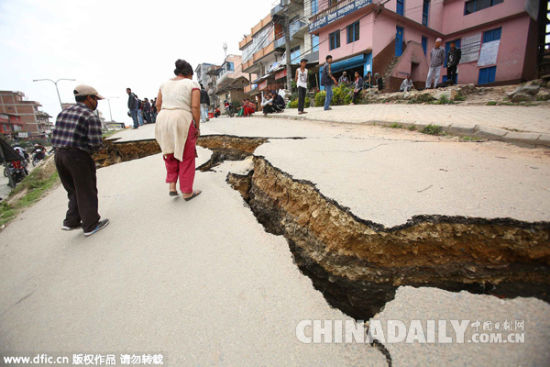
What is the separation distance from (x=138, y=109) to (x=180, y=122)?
11.5 meters

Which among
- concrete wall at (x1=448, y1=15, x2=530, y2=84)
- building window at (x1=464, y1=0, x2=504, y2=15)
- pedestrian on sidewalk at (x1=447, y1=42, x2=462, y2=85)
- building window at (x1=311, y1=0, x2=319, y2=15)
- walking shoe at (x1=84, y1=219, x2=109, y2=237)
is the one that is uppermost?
building window at (x1=311, y1=0, x2=319, y2=15)

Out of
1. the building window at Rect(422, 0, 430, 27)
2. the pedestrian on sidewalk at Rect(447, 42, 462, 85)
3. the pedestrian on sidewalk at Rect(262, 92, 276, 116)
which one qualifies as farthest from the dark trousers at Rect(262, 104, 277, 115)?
the building window at Rect(422, 0, 430, 27)

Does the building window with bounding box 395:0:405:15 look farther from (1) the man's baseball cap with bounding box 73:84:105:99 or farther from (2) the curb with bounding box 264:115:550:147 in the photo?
(1) the man's baseball cap with bounding box 73:84:105:99

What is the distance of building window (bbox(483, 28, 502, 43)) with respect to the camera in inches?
559

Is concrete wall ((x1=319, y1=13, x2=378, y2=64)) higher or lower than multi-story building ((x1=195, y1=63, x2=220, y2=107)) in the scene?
lower

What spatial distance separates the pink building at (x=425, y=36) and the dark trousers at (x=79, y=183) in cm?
1567

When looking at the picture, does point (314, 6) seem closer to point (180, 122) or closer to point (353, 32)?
point (353, 32)

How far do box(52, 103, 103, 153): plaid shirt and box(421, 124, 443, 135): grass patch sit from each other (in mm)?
5182

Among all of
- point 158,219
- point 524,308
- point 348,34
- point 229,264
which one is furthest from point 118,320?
point 348,34

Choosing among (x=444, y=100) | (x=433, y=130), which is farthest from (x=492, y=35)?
(x=433, y=130)

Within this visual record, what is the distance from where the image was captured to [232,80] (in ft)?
126

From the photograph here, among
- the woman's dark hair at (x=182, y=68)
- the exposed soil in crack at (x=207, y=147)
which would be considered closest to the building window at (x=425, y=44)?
the exposed soil in crack at (x=207, y=147)

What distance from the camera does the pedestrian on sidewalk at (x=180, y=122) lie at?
2514mm

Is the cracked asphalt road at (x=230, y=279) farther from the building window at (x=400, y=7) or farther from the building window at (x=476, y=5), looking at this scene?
the building window at (x=476, y=5)
